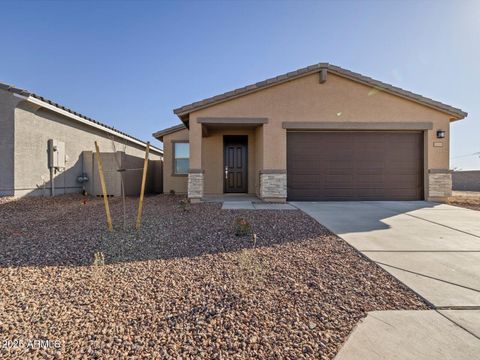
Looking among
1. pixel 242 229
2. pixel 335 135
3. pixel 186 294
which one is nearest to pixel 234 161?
pixel 335 135

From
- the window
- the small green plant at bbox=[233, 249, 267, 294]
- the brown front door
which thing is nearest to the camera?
the small green plant at bbox=[233, 249, 267, 294]

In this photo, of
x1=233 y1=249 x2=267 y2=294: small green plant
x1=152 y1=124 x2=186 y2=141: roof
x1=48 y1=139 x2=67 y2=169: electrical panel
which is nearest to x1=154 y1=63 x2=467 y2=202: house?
x1=152 y1=124 x2=186 y2=141: roof

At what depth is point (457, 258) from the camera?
3512 mm

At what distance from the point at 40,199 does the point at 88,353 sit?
29.6 ft

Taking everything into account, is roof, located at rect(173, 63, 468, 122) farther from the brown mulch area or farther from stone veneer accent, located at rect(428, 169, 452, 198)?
the brown mulch area

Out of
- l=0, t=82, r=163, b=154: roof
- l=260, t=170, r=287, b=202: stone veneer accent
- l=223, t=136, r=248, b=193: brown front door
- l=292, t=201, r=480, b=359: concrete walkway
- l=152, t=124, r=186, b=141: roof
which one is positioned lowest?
l=292, t=201, r=480, b=359: concrete walkway

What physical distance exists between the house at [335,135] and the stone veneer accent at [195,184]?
0.04 m

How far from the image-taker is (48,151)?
9.24 m

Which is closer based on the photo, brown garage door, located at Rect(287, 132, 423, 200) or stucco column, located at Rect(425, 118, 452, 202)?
stucco column, located at Rect(425, 118, 452, 202)

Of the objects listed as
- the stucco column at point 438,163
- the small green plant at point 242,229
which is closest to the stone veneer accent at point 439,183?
the stucco column at point 438,163

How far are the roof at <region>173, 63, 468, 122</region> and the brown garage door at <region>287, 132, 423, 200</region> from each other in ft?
4.02

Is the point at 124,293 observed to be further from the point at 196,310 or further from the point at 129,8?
the point at 129,8

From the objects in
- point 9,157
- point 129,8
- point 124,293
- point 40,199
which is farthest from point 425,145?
point 9,157

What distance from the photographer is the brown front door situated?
10586 mm
